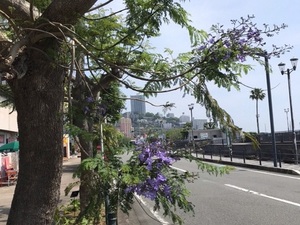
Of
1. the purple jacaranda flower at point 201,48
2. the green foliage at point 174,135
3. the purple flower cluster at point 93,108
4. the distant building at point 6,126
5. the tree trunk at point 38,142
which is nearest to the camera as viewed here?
the tree trunk at point 38,142

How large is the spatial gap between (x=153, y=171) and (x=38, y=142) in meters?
1.10

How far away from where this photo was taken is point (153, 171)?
3838 millimetres

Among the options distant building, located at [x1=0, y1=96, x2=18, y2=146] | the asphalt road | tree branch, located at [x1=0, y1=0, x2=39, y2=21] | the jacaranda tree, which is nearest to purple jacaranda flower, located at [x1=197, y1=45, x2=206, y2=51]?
the jacaranda tree

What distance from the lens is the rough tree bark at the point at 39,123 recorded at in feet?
10.9

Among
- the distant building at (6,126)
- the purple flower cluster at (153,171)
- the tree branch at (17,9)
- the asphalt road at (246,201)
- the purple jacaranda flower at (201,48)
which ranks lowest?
the asphalt road at (246,201)

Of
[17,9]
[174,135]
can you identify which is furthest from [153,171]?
[17,9]

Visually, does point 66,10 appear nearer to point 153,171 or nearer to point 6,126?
point 153,171

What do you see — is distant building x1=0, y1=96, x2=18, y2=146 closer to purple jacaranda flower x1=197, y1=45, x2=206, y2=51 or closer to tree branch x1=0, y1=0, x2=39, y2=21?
tree branch x1=0, y1=0, x2=39, y2=21

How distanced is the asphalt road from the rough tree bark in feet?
11.2

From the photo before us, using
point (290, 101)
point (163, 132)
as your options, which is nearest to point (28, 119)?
point (163, 132)

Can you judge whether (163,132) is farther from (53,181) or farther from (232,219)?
(232,219)

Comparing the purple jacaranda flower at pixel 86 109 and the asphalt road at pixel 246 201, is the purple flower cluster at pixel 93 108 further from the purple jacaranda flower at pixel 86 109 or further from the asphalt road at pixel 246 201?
the asphalt road at pixel 246 201

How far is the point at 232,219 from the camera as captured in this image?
32.2ft

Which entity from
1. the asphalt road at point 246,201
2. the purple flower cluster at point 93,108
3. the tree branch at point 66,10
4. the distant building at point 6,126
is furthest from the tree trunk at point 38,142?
the distant building at point 6,126
